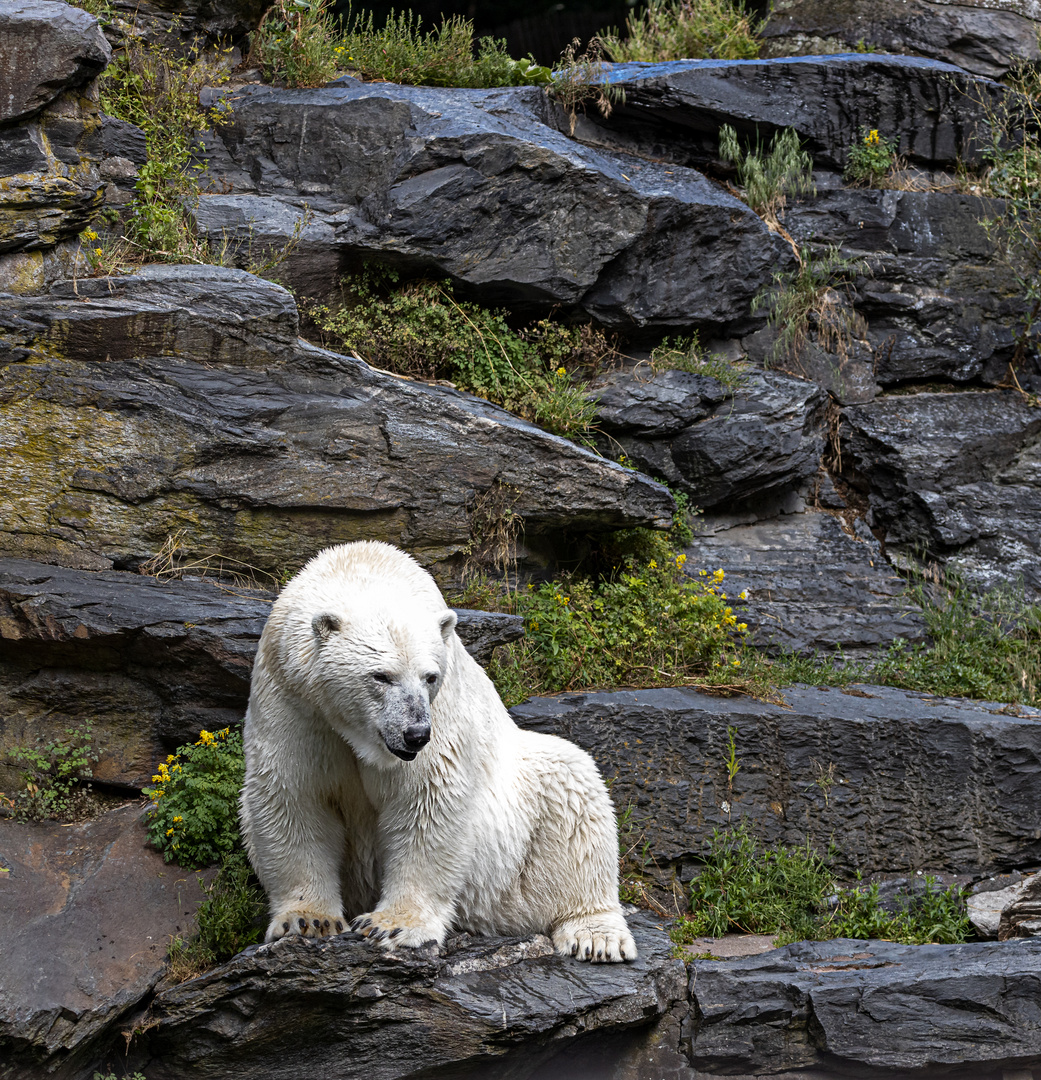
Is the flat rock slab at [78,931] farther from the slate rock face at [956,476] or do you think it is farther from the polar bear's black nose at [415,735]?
the slate rock face at [956,476]

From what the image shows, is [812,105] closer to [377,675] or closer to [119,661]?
[119,661]

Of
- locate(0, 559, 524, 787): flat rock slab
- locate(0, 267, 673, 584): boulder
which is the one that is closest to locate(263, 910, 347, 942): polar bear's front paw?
locate(0, 559, 524, 787): flat rock slab

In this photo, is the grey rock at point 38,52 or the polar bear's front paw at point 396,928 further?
the grey rock at point 38,52

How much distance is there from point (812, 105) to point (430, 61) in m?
3.47

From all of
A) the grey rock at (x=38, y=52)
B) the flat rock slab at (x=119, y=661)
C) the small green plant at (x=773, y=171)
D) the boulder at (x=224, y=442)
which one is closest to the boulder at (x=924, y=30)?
the small green plant at (x=773, y=171)

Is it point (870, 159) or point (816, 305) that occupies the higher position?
point (870, 159)

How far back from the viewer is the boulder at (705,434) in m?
7.71

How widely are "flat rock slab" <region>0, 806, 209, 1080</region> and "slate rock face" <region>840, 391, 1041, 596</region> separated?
6.15m

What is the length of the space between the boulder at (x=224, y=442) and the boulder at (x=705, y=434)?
124cm

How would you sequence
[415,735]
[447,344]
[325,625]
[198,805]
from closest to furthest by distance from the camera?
[415,735] < [325,625] < [198,805] < [447,344]

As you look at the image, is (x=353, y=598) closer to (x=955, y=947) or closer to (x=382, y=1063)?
(x=382, y=1063)


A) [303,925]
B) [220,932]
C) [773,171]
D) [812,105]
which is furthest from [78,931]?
[812,105]

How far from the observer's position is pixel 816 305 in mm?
8656

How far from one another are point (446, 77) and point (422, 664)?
7085mm
